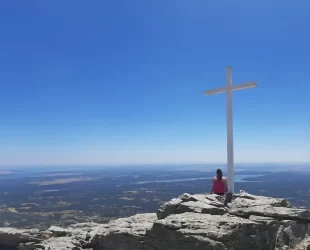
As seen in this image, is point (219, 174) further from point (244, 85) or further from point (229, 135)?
point (244, 85)

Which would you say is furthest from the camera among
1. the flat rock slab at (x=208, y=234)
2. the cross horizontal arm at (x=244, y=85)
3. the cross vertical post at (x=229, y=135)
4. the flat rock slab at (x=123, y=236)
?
the cross horizontal arm at (x=244, y=85)

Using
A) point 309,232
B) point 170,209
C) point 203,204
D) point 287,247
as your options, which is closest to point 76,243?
point 170,209

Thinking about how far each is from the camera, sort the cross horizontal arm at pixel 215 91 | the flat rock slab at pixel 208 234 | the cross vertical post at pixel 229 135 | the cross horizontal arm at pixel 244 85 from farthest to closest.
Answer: the cross horizontal arm at pixel 215 91, the cross horizontal arm at pixel 244 85, the cross vertical post at pixel 229 135, the flat rock slab at pixel 208 234

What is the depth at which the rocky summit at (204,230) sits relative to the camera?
847 cm

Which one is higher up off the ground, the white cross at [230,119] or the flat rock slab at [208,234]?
the white cross at [230,119]

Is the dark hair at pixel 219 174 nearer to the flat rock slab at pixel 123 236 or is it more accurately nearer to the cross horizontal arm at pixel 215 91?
the flat rock slab at pixel 123 236

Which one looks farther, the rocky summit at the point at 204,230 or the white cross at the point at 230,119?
the white cross at the point at 230,119

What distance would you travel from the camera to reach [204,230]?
8727 mm

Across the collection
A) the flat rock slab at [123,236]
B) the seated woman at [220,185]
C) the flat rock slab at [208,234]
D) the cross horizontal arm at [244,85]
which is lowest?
the flat rock slab at [123,236]

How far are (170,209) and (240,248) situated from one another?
144 inches

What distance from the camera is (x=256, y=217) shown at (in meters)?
9.34

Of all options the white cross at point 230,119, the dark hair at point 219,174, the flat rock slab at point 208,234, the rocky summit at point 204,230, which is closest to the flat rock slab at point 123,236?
the rocky summit at point 204,230

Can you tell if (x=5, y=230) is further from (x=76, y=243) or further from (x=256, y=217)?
(x=256, y=217)

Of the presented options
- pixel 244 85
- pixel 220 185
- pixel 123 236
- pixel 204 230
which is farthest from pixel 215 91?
pixel 123 236
